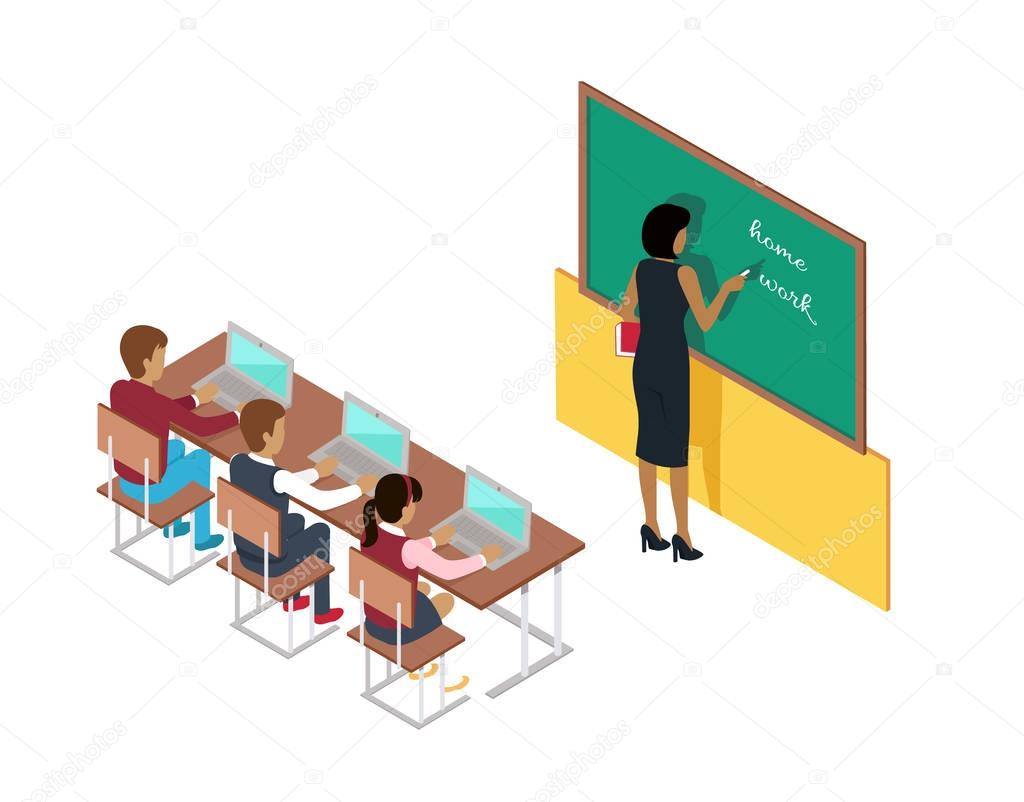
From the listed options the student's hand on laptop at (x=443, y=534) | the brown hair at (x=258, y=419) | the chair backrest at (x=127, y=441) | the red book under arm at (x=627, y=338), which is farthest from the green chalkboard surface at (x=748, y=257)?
the chair backrest at (x=127, y=441)

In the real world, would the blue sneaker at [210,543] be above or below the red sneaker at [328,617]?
below

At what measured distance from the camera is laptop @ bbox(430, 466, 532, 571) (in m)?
21.0

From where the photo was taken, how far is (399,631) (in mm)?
20422

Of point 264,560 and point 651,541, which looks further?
point 651,541

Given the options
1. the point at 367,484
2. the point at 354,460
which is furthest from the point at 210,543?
the point at 367,484

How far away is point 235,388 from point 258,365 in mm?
254

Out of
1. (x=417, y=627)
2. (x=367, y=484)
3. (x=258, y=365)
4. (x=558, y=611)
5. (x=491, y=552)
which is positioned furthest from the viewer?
(x=258, y=365)

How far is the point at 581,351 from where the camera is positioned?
23734mm

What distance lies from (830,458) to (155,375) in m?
4.84

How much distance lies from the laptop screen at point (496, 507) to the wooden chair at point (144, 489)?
210 centimetres

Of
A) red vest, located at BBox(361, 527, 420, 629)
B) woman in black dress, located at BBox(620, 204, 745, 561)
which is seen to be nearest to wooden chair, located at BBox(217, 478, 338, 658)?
red vest, located at BBox(361, 527, 420, 629)

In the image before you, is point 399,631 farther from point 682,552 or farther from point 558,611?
point 682,552

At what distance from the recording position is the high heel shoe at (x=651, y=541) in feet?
74.7

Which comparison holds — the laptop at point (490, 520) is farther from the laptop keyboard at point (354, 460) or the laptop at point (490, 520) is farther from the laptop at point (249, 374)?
the laptop at point (249, 374)
